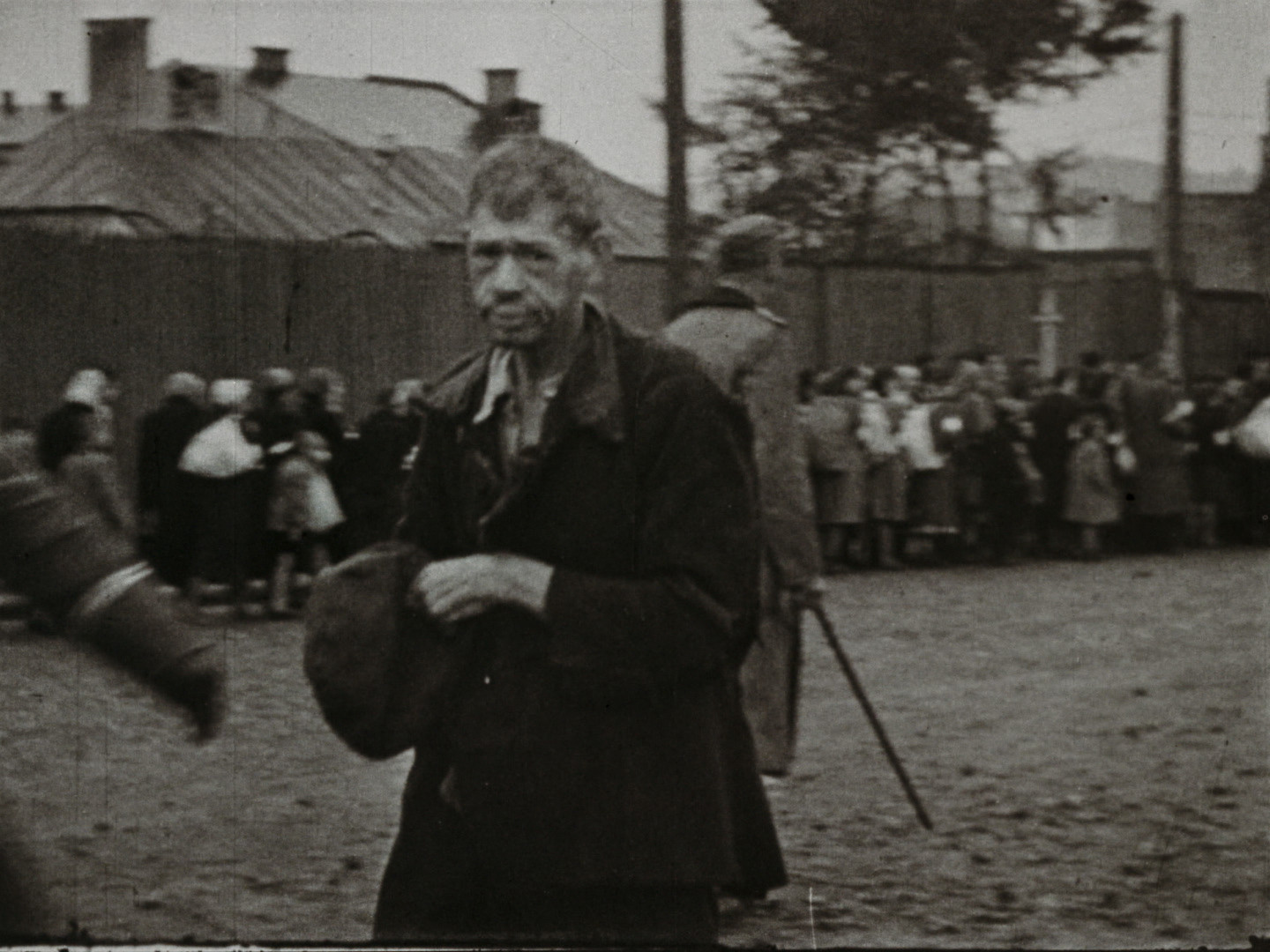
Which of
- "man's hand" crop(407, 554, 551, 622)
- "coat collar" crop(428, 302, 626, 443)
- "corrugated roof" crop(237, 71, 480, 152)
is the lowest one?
"man's hand" crop(407, 554, 551, 622)

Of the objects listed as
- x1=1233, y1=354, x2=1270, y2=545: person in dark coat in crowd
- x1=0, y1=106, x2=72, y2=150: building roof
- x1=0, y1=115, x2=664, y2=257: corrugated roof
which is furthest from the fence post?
x1=0, y1=106, x2=72, y2=150: building roof

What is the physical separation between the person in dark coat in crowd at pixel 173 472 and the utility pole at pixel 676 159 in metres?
2.82

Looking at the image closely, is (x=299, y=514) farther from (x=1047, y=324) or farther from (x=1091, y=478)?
(x=1047, y=324)

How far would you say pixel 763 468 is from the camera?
625 centimetres

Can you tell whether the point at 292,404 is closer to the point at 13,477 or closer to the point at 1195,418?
the point at 1195,418

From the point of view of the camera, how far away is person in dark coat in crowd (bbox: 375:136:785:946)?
3359 millimetres

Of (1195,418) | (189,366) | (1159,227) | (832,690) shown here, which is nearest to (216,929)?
(832,690)

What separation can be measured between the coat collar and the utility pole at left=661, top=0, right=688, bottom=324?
9533mm

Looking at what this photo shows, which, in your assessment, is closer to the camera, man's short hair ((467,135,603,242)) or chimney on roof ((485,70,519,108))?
man's short hair ((467,135,603,242))

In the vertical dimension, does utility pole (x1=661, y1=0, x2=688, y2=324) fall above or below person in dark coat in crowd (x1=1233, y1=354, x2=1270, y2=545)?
above

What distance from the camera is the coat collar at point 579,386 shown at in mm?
3375

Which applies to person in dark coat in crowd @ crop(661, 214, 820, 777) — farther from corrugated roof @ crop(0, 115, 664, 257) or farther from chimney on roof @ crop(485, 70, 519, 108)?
→ corrugated roof @ crop(0, 115, 664, 257)

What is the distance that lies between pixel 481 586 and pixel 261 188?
1435cm

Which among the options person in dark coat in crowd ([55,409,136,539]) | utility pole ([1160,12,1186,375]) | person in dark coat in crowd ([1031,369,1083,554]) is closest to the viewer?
person in dark coat in crowd ([55,409,136,539])
